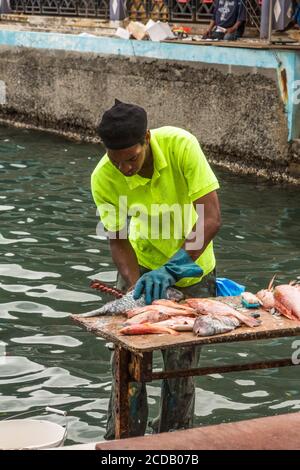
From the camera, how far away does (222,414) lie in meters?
7.54

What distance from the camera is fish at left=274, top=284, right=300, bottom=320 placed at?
18.3 ft

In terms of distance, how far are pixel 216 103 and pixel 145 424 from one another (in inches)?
433

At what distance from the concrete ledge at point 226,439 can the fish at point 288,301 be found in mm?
1138

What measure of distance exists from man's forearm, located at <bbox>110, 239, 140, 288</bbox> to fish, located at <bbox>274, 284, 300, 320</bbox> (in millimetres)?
920

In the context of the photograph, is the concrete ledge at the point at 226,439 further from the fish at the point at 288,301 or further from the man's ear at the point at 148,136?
the man's ear at the point at 148,136

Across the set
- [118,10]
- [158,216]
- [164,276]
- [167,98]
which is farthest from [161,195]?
[118,10]

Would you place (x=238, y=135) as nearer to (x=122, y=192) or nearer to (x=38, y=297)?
(x=38, y=297)

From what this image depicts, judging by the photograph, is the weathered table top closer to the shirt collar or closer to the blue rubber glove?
the blue rubber glove

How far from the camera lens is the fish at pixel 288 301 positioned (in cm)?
559

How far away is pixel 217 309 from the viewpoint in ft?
18.4

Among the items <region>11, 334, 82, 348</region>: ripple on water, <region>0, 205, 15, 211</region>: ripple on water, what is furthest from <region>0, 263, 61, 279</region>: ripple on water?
<region>0, 205, 15, 211</region>: ripple on water

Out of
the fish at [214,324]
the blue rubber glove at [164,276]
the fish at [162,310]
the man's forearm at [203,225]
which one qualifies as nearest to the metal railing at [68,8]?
the man's forearm at [203,225]

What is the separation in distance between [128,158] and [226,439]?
190 centimetres
